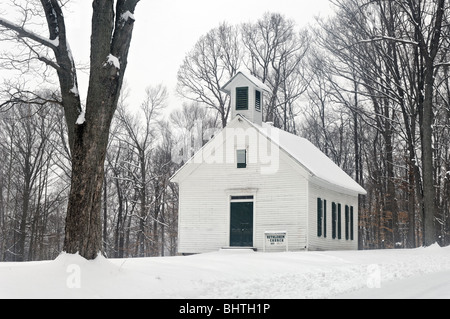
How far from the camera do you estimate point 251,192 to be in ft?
79.8

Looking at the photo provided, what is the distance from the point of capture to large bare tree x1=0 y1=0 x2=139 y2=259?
10625 mm

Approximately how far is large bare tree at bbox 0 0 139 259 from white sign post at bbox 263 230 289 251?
1281 centimetres

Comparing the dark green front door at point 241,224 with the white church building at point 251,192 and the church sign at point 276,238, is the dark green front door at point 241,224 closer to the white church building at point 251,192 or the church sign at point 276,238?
the white church building at point 251,192

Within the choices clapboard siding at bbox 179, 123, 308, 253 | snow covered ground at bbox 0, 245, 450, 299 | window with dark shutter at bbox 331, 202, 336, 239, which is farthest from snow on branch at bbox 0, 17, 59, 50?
window with dark shutter at bbox 331, 202, 336, 239

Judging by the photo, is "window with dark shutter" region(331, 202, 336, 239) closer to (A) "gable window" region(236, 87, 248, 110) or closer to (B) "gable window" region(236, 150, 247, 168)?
(B) "gable window" region(236, 150, 247, 168)

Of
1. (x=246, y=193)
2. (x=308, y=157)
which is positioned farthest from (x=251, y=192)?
(x=308, y=157)

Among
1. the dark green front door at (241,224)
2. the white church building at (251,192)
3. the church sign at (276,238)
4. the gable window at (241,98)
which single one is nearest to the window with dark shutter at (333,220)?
the white church building at (251,192)

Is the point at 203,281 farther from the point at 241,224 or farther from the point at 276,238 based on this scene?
the point at 241,224

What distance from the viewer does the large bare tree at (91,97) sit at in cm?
1062

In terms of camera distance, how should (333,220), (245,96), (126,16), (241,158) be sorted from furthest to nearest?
(333,220) < (245,96) < (241,158) < (126,16)

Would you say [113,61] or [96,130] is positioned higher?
[113,61]

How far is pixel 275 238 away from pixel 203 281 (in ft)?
41.7

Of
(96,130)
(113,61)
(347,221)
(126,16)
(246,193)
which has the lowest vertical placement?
(347,221)

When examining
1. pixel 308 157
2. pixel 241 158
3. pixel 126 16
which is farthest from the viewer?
pixel 308 157
